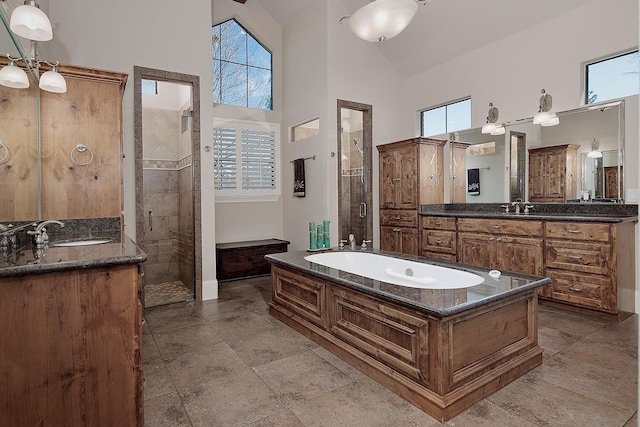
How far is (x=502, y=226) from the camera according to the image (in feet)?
12.9

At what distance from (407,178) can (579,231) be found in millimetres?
2174

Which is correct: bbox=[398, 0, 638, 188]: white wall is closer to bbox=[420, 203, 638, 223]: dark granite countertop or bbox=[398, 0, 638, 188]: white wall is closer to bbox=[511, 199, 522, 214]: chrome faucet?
bbox=[420, 203, 638, 223]: dark granite countertop

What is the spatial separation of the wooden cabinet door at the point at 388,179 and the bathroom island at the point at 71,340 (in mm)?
4091

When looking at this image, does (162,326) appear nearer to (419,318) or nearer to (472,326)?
(419,318)

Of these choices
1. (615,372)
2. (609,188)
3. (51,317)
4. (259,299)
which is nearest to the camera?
(51,317)

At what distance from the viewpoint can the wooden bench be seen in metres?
5.13

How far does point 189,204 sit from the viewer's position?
4.30 metres

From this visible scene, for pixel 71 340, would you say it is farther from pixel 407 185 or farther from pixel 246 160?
pixel 246 160

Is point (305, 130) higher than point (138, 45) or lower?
lower

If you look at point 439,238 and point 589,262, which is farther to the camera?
point 439,238

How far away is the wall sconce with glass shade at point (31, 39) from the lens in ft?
6.22

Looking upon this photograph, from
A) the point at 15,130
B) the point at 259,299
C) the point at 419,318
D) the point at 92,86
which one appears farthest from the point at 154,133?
the point at 419,318

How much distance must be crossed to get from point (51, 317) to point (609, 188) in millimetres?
4549

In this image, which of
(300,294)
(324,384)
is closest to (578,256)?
(300,294)
